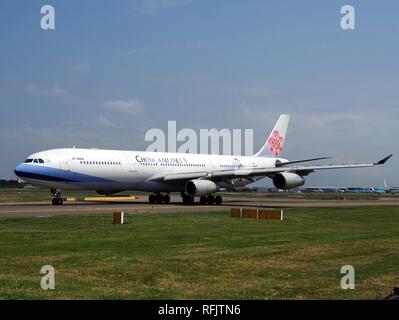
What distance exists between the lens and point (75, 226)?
82.4ft

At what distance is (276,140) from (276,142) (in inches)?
9.5

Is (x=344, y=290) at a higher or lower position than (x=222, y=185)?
lower

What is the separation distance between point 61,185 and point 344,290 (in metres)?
34.3

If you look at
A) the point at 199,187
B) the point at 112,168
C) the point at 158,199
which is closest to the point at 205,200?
the point at 199,187

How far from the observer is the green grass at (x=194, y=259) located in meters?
12.1

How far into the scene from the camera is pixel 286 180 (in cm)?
4975

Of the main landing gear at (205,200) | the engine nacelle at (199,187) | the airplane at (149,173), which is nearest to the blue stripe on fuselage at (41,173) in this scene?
the airplane at (149,173)

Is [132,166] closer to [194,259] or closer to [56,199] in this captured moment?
[56,199]

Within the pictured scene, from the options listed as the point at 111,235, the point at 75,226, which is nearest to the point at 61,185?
the point at 75,226

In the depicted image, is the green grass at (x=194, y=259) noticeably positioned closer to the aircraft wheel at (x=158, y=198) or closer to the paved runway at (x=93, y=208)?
the paved runway at (x=93, y=208)

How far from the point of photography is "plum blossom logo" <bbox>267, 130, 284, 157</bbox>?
66688mm
